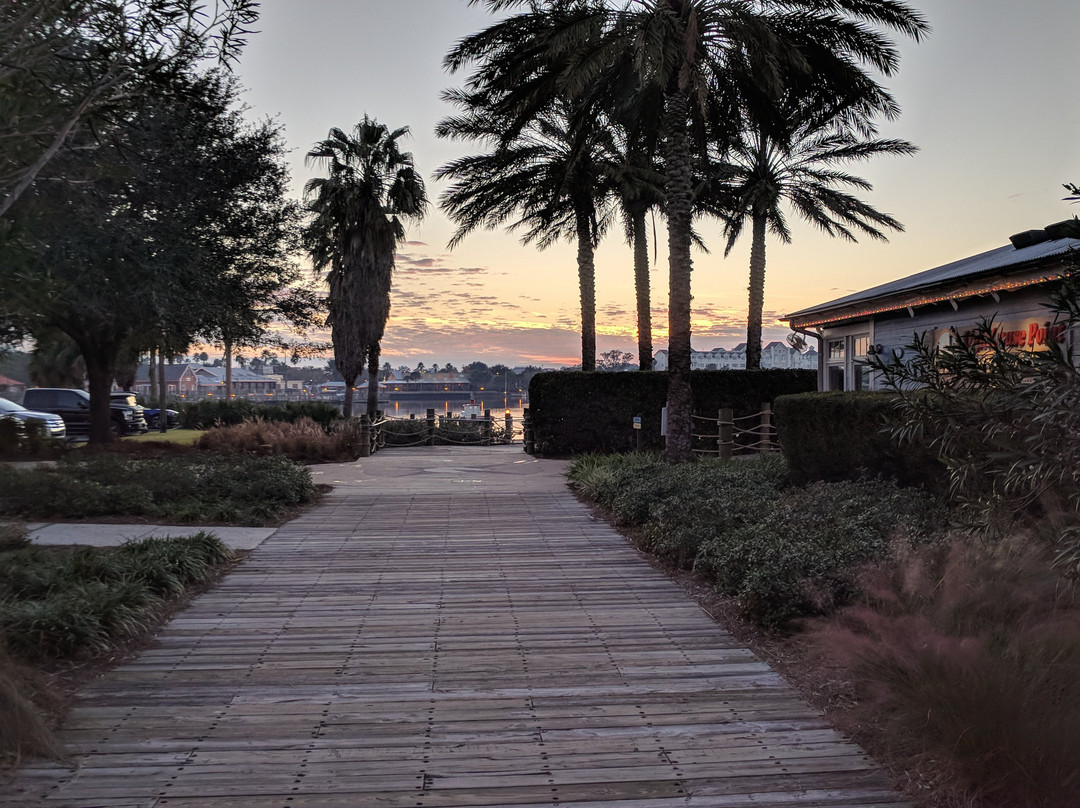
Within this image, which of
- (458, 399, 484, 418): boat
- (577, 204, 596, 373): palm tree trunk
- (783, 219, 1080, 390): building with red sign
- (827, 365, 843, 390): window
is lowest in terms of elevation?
(458, 399, 484, 418): boat

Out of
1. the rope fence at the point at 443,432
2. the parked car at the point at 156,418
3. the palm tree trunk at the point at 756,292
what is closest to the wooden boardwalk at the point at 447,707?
the rope fence at the point at 443,432

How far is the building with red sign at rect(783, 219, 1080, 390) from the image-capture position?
11281mm

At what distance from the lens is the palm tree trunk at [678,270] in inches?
571

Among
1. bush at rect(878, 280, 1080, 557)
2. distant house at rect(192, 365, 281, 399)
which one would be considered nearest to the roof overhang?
bush at rect(878, 280, 1080, 557)

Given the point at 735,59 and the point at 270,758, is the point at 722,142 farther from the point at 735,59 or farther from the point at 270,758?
the point at 270,758

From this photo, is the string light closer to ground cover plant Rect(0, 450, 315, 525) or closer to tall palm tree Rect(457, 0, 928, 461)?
tall palm tree Rect(457, 0, 928, 461)

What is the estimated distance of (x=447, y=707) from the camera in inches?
173

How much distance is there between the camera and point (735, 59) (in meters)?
14.4

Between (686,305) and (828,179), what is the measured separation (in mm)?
13255

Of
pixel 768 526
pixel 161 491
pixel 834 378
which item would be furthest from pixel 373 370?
pixel 768 526

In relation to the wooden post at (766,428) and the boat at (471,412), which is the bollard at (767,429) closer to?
the wooden post at (766,428)

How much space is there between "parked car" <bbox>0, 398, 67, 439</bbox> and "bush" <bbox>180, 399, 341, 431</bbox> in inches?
181

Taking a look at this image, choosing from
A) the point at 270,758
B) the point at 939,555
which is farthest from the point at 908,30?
the point at 270,758

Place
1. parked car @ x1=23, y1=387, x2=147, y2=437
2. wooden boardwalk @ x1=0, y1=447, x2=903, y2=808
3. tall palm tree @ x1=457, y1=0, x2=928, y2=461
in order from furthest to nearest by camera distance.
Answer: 1. parked car @ x1=23, y1=387, x2=147, y2=437
2. tall palm tree @ x1=457, y1=0, x2=928, y2=461
3. wooden boardwalk @ x1=0, y1=447, x2=903, y2=808
